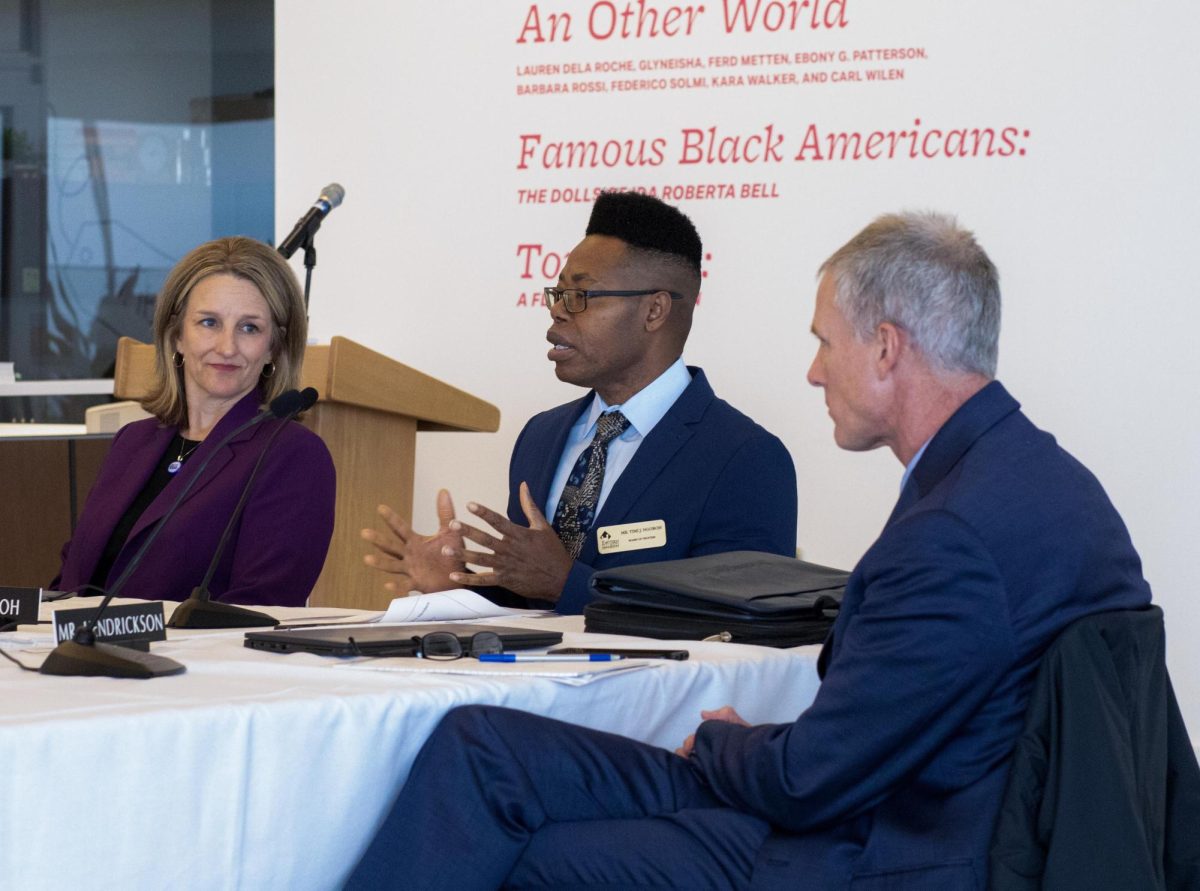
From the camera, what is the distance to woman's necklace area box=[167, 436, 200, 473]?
3051mm

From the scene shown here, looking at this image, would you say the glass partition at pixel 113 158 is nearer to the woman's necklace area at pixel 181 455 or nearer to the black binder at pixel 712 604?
the woman's necklace area at pixel 181 455

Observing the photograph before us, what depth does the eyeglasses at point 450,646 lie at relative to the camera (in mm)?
1852

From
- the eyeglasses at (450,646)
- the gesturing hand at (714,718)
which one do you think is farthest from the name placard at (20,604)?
the gesturing hand at (714,718)

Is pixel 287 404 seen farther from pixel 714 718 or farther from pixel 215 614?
pixel 714 718

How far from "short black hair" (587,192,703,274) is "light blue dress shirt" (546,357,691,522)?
26cm

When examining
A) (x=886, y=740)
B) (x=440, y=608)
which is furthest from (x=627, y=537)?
(x=886, y=740)

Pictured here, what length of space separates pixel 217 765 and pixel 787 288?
Result: 3.27 metres

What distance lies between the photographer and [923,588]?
59.9 inches

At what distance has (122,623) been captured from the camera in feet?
6.09

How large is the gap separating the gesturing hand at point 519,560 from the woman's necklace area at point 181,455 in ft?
2.54

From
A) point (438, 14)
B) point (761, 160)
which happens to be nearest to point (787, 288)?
point (761, 160)

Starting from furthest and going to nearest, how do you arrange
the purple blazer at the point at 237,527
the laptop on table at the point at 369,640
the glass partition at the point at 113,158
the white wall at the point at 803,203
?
1. the glass partition at the point at 113,158
2. the white wall at the point at 803,203
3. the purple blazer at the point at 237,527
4. the laptop on table at the point at 369,640

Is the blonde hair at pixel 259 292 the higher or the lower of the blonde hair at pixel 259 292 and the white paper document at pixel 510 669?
the higher

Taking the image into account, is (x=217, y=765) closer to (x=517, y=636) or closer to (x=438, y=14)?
(x=517, y=636)
